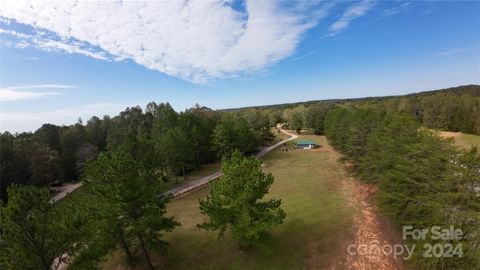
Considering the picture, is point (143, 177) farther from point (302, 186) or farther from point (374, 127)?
point (374, 127)

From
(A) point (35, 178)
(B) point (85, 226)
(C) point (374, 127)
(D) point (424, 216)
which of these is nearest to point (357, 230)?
(D) point (424, 216)

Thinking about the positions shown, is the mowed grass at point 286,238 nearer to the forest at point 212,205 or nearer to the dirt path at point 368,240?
the dirt path at point 368,240

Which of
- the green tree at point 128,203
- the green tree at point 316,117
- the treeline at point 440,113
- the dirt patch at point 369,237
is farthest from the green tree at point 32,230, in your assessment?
the green tree at point 316,117

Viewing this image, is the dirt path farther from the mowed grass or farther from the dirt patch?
the mowed grass

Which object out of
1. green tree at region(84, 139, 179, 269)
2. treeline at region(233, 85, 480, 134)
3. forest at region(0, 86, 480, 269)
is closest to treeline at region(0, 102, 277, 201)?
forest at region(0, 86, 480, 269)

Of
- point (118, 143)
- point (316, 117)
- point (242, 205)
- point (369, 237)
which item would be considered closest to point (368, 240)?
point (369, 237)

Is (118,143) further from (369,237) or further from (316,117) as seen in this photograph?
(316,117)

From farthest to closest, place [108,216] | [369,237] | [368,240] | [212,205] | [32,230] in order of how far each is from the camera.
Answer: [369,237], [368,240], [212,205], [108,216], [32,230]
